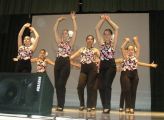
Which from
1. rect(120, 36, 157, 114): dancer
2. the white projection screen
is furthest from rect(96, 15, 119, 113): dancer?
the white projection screen

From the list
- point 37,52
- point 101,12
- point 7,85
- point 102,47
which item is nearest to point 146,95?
point 101,12

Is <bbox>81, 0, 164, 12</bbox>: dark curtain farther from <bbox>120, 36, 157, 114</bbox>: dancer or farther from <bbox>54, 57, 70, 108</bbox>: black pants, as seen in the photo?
<bbox>54, 57, 70, 108</bbox>: black pants

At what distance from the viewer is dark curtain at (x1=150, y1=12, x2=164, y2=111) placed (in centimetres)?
785

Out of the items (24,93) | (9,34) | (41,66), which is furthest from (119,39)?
(24,93)

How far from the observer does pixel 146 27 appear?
26.2ft

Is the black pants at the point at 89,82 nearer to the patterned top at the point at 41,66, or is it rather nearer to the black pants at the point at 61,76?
the black pants at the point at 61,76

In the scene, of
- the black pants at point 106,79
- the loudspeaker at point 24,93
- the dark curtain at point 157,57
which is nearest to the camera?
the loudspeaker at point 24,93

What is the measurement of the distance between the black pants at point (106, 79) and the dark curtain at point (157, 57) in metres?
3.64

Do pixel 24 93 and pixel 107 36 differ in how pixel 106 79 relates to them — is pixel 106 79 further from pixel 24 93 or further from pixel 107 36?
pixel 24 93

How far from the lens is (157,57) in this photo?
808cm

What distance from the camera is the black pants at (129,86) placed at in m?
5.05

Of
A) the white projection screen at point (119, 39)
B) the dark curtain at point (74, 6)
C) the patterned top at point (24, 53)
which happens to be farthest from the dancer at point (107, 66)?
the dark curtain at point (74, 6)

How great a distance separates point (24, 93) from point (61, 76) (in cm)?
252

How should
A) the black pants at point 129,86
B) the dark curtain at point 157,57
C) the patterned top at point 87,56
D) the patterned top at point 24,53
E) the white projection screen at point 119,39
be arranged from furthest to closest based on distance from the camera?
1. the dark curtain at point 157,57
2. the white projection screen at point 119,39
3. the patterned top at point 24,53
4. the black pants at point 129,86
5. the patterned top at point 87,56
